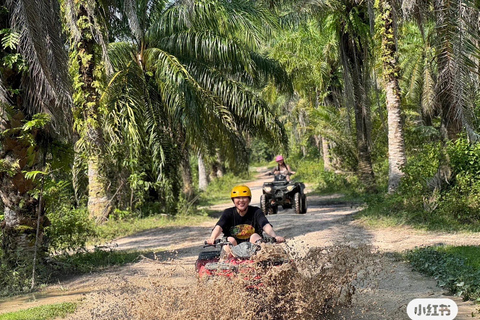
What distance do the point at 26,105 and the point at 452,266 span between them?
7.08 meters

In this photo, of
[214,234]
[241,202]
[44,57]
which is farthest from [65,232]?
[241,202]

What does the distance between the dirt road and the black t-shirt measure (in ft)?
1.98

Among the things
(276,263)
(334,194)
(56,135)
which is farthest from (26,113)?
(334,194)

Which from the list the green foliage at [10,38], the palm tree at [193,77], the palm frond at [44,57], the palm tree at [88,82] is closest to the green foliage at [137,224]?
the palm tree at [193,77]

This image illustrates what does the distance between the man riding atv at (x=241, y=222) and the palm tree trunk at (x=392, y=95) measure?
858 cm

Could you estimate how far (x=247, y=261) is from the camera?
5.67 metres

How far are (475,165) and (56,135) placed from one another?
850 cm

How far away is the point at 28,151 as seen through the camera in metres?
9.05

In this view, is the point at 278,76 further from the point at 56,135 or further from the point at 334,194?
the point at 56,135

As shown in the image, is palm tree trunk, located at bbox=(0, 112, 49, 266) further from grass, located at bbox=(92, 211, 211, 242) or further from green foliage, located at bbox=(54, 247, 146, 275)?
grass, located at bbox=(92, 211, 211, 242)

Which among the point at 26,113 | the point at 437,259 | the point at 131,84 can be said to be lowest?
the point at 437,259

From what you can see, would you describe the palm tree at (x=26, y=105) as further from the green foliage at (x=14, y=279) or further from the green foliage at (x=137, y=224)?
the green foliage at (x=137, y=224)

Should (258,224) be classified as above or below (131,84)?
below

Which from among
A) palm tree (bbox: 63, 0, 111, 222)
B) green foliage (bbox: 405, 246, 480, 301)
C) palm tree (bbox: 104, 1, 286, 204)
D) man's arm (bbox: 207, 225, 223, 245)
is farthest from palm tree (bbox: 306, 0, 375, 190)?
man's arm (bbox: 207, 225, 223, 245)
